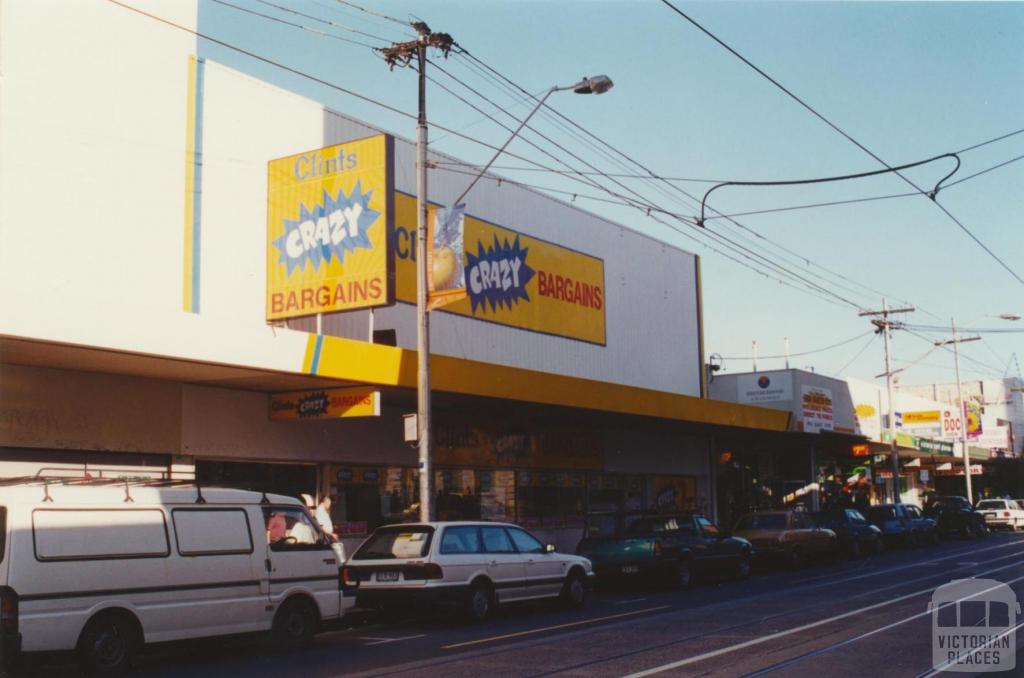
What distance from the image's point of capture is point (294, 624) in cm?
1313

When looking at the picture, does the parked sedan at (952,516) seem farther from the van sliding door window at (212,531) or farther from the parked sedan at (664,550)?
the van sliding door window at (212,531)

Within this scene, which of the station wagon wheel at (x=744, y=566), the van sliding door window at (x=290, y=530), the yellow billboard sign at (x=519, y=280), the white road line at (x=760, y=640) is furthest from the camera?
the yellow billboard sign at (x=519, y=280)

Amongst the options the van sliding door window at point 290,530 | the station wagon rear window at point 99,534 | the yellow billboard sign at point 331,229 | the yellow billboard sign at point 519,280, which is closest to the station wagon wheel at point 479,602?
the van sliding door window at point 290,530

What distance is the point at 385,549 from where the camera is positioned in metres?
15.6

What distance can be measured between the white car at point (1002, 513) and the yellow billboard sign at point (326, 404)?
37.8 meters

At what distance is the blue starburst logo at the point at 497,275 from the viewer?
26188mm

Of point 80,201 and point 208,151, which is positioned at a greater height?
point 208,151

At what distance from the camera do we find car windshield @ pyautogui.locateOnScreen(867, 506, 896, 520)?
34.7 meters

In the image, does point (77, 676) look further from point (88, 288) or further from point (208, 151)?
point (208, 151)

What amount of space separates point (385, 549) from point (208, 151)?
27.6 ft

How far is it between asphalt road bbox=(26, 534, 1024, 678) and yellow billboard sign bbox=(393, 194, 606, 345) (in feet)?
29.3

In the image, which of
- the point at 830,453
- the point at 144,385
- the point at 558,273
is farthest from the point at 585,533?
the point at 830,453

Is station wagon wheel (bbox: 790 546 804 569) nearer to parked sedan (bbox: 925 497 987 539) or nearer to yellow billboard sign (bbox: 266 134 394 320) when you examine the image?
yellow billboard sign (bbox: 266 134 394 320)

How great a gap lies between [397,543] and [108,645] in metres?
5.27
